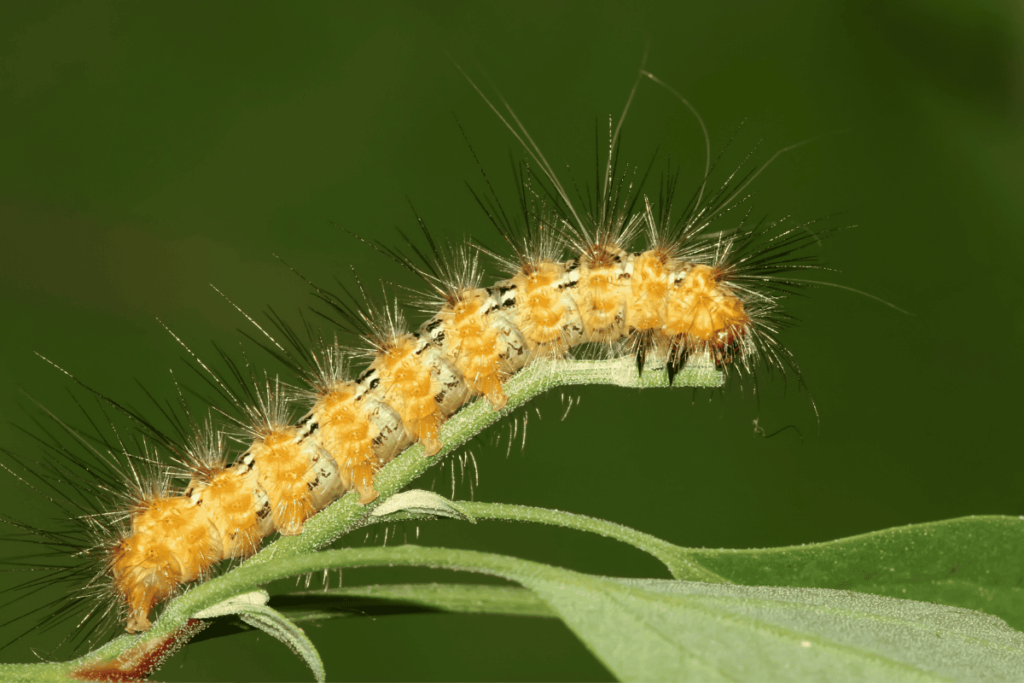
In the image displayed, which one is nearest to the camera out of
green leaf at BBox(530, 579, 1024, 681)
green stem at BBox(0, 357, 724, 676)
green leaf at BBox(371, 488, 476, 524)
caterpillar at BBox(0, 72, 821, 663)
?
green leaf at BBox(530, 579, 1024, 681)

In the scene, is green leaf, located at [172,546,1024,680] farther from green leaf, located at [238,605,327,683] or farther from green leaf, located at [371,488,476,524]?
green leaf, located at [371,488,476,524]

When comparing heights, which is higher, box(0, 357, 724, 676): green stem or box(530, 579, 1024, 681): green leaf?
box(0, 357, 724, 676): green stem

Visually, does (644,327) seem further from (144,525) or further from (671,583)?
(144,525)

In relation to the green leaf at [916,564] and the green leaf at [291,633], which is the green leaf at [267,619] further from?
the green leaf at [916,564]

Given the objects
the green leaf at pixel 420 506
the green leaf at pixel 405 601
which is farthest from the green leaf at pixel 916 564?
the green leaf at pixel 420 506

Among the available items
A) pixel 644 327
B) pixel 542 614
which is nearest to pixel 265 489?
pixel 542 614

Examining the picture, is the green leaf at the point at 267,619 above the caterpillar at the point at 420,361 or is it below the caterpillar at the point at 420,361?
below

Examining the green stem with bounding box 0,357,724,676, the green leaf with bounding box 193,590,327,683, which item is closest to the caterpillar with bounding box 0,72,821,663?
the green stem with bounding box 0,357,724,676
